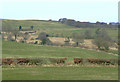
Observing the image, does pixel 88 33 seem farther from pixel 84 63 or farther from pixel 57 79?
pixel 57 79

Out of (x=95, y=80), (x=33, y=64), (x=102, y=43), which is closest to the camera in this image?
(x=95, y=80)

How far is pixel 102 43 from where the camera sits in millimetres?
62000

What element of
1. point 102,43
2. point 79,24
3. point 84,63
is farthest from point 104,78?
point 79,24

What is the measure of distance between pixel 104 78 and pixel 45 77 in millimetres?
4310

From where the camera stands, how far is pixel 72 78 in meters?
16.7

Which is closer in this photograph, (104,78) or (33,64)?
(104,78)

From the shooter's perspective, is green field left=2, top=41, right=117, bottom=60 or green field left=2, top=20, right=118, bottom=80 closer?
green field left=2, top=20, right=118, bottom=80

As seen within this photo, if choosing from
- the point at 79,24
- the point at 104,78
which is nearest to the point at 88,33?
the point at 79,24

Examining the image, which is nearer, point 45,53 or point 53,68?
point 53,68

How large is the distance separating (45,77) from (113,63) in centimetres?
1255

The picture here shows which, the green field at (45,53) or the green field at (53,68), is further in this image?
the green field at (45,53)

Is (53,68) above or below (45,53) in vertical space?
above

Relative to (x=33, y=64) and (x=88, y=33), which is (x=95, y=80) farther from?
(x=88, y=33)

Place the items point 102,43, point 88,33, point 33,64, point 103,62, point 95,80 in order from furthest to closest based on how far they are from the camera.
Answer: point 88,33
point 102,43
point 103,62
point 33,64
point 95,80
